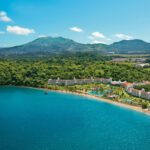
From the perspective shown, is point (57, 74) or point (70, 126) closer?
point (70, 126)

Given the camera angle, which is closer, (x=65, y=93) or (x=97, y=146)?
(x=97, y=146)

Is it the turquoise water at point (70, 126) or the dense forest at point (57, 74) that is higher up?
the dense forest at point (57, 74)

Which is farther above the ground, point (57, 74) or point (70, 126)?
point (57, 74)

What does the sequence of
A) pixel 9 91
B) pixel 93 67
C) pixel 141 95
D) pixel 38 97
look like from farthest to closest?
1. pixel 93 67
2. pixel 9 91
3. pixel 38 97
4. pixel 141 95

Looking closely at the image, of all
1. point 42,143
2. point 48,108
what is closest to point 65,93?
point 48,108

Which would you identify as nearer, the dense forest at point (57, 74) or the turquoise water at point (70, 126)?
the turquoise water at point (70, 126)

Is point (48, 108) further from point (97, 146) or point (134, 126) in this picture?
point (97, 146)

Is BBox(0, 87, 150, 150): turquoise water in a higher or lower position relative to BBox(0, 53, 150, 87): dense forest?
lower

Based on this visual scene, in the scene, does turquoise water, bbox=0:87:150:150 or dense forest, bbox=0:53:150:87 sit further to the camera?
dense forest, bbox=0:53:150:87
